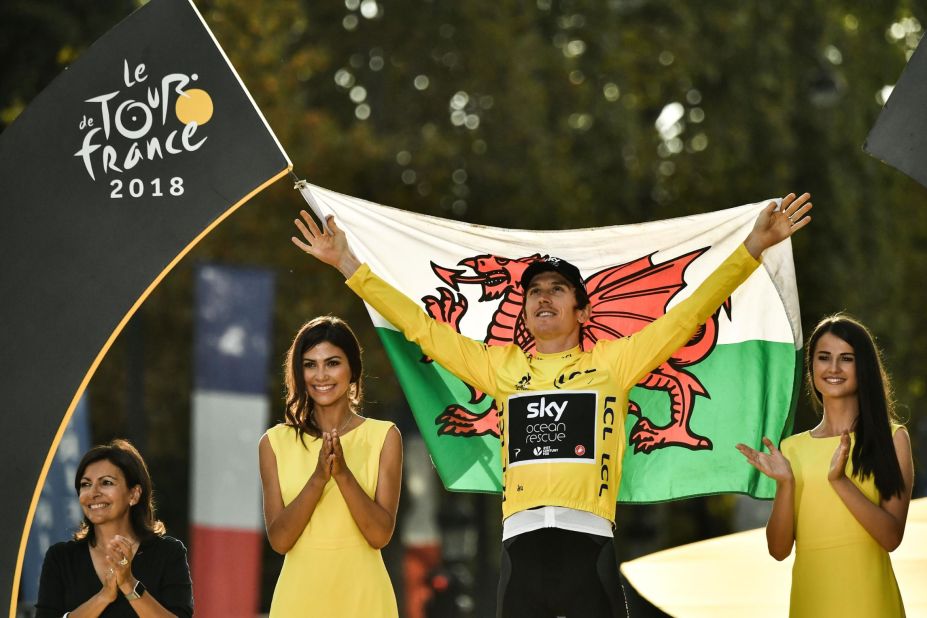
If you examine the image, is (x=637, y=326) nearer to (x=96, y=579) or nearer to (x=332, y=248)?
(x=332, y=248)

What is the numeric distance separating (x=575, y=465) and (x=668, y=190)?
14575 mm

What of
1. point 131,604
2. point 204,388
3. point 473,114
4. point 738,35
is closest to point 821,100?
point 738,35

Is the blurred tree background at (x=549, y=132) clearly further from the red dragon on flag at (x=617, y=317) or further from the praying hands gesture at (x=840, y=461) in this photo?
the praying hands gesture at (x=840, y=461)

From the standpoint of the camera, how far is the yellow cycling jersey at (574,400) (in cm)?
552

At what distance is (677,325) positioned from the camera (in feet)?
18.7

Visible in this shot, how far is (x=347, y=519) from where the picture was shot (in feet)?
18.4

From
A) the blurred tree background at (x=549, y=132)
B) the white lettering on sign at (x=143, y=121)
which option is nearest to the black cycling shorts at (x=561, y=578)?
the white lettering on sign at (x=143, y=121)

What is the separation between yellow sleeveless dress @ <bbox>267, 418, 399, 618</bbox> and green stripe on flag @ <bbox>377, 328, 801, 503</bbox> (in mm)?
886

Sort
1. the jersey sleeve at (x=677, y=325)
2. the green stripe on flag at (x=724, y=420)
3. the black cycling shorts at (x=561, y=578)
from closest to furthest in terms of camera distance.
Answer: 1. the black cycling shorts at (x=561, y=578)
2. the jersey sleeve at (x=677, y=325)
3. the green stripe on flag at (x=724, y=420)

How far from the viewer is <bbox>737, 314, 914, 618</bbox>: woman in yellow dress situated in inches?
217

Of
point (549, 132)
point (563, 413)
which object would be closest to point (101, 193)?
point (563, 413)

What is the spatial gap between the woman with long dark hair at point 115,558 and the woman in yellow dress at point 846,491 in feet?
6.64

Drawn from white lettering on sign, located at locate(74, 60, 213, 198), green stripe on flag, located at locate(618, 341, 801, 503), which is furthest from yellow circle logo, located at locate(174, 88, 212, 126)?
green stripe on flag, located at locate(618, 341, 801, 503)

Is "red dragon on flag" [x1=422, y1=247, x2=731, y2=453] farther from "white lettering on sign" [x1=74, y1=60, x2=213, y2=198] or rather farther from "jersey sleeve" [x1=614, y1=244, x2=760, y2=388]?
"white lettering on sign" [x1=74, y1=60, x2=213, y2=198]
